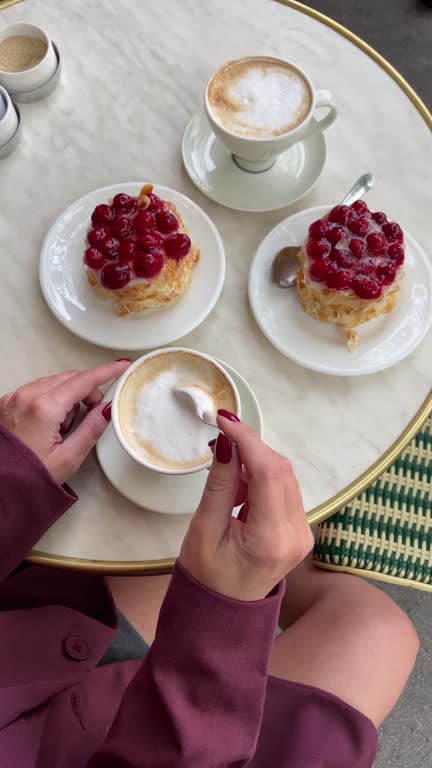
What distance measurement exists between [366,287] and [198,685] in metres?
0.59

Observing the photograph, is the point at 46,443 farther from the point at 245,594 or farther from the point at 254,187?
the point at 254,187

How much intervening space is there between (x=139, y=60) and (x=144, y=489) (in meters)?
0.83

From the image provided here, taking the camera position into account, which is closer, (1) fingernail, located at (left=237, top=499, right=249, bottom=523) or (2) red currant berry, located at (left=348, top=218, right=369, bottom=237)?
(1) fingernail, located at (left=237, top=499, right=249, bottom=523)

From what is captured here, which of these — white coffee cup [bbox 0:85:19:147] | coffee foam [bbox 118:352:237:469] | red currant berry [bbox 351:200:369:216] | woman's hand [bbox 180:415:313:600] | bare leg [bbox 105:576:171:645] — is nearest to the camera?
woman's hand [bbox 180:415:313:600]

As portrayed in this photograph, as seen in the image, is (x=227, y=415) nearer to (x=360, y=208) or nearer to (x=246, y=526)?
(x=246, y=526)

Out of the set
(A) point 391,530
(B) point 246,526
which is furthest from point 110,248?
(A) point 391,530

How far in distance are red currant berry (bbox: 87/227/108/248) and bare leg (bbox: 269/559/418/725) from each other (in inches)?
30.0

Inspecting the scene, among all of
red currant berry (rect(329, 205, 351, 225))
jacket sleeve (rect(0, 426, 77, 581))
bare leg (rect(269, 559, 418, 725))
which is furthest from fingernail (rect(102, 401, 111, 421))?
bare leg (rect(269, 559, 418, 725))

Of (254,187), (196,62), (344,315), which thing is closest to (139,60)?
(196,62)

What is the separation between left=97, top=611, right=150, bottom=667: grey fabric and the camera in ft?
3.72

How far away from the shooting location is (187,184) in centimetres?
110

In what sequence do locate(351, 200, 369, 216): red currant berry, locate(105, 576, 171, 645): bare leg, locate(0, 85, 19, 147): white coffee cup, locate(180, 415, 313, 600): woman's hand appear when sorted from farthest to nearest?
locate(105, 576, 171, 645): bare leg → locate(0, 85, 19, 147): white coffee cup → locate(351, 200, 369, 216): red currant berry → locate(180, 415, 313, 600): woman's hand

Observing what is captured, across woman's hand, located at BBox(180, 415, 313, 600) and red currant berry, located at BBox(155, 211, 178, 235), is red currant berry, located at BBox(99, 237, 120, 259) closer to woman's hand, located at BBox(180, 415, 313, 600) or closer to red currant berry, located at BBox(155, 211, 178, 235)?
red currant berry, located at BBox(155, 211, 178, 235)

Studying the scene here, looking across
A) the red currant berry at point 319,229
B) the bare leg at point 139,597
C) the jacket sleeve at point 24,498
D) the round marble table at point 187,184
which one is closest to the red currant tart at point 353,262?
the red currant berry at point 319,229
